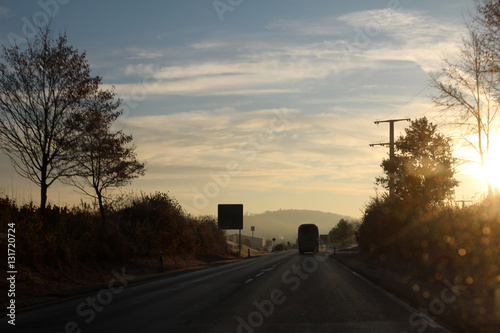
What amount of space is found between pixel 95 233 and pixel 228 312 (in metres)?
14.0

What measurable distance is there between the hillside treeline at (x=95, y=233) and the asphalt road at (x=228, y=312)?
13.0ft

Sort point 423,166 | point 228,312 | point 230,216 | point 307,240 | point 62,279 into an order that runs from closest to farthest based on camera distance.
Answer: point 228,312
point 62,279
point 423,166
point 230,216
point 307,240

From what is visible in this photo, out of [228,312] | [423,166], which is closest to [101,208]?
[228,312]

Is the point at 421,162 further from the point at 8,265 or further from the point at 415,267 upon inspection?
the point at 8,265

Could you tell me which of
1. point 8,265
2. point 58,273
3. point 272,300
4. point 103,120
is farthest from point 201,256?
point 272,300

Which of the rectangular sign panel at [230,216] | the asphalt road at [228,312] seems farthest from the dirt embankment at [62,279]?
the rectangular sign panel at [230,216]

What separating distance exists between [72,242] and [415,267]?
1458 cm

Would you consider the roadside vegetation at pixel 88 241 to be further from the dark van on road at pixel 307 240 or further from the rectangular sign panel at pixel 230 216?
the dark van on road at pixel 307 240

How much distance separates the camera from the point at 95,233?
73.2ft

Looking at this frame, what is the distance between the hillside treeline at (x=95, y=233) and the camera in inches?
665

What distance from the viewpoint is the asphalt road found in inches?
333

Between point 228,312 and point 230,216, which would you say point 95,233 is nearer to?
point 228,312

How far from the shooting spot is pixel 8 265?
1492 cm

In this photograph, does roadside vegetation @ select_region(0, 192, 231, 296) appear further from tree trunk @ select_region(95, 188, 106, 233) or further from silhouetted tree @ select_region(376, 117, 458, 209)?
silhouetted tree @ select_region(376, 117, 458, 209)
